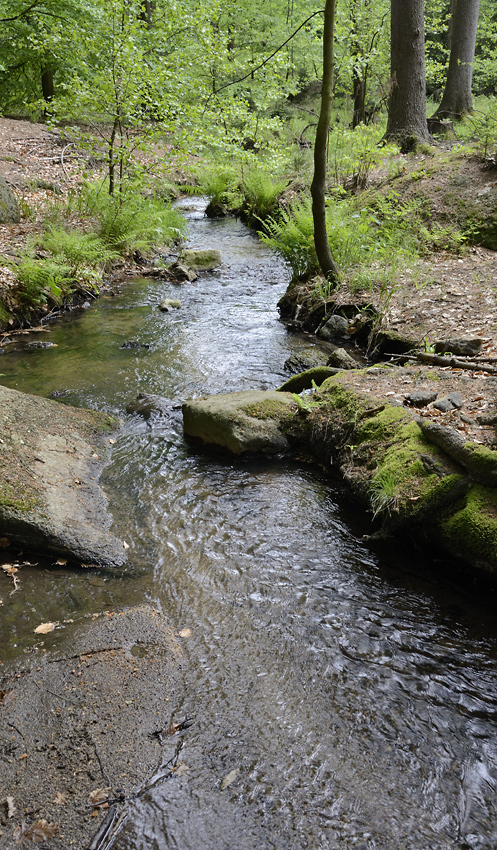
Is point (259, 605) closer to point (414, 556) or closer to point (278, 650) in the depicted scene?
point (278, 650)

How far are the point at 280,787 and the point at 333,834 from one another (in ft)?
0.97

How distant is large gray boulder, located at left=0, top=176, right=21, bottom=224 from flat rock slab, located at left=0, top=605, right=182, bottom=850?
9.99 meters

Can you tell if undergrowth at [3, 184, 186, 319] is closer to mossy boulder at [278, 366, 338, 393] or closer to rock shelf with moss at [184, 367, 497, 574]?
rock shelf with moss at [184, 367, 497, 574]

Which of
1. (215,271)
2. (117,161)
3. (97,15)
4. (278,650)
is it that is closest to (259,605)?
(278,650)

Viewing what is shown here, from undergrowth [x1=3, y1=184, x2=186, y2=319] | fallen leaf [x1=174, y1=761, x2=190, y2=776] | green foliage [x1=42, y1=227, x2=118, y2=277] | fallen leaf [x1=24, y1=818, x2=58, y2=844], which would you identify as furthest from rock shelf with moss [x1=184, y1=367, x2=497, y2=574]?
green foliage [x1=42, y1=227, x2=118, y2=277]

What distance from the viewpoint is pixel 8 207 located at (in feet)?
35.0

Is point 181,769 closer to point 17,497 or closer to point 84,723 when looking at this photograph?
point 84,723

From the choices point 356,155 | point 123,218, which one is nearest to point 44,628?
point 123,218

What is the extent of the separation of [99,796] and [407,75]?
540 inches

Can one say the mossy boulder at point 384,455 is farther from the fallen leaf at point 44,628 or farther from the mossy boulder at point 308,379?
the fallen leaf at point 44,628

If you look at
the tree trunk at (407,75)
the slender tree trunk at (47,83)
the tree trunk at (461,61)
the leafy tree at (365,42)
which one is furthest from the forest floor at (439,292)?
the slender tree trunk at (47,83)

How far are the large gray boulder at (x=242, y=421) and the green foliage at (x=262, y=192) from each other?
9934mm

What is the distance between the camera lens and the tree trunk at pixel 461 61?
14.5 meters

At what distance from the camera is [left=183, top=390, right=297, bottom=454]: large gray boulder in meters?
5.38
